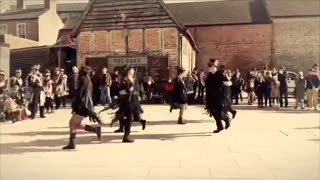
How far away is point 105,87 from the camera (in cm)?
762

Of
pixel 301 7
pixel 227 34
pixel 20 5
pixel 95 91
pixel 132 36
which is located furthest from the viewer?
pixel 301 7

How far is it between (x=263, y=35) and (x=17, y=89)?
A: 17.1 feet

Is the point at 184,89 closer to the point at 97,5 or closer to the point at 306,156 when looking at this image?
the point at 97,5

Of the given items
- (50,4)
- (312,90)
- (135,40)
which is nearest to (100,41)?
(135,40)

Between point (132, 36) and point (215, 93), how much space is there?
192 centimetres

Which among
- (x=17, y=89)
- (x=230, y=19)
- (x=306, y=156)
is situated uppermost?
(x=230, y=19)

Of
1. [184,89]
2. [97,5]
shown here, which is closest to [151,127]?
→ [184,89]

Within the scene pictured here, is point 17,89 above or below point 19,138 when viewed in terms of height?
above

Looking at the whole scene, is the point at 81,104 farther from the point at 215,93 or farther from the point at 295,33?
the point at 295,33

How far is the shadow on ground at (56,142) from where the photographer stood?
18.5ft

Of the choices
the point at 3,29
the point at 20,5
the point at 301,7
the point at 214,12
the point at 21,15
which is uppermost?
the point at 301,7

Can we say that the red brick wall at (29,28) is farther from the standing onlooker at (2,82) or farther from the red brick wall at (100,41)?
the standing onlooker at (2,82)

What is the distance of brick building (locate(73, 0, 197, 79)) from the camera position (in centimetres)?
679

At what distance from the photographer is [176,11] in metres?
7.04
